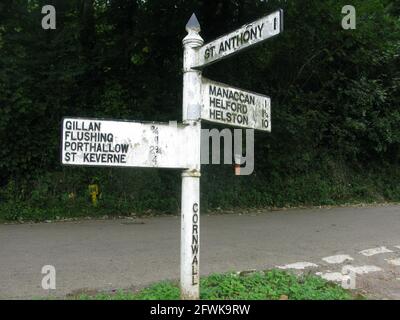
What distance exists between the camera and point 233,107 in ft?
15.3

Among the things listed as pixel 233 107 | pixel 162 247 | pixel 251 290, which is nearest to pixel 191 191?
pixel 233 107

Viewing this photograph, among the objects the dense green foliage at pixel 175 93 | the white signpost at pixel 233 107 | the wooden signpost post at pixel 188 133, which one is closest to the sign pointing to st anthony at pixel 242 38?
the wooden signpost post at pixel 188 133

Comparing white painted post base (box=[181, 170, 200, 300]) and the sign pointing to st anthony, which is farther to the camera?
white painted post base (box=[181, 170, 200, 300])

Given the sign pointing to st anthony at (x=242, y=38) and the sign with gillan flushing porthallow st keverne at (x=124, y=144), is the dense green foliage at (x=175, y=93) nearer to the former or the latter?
the sign with gillan flushing porthallow st keverne at (x=124, y=144)

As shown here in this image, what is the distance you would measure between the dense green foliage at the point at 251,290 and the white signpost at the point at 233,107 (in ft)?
5.71

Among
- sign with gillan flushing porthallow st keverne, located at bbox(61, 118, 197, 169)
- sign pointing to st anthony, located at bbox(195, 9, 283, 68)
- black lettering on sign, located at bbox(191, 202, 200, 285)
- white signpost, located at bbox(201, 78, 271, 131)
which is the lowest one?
black lettering on sign, located at bbox(191, 202, 200, 285)

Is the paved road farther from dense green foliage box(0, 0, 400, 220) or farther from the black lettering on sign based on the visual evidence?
dense green foliage box(0, 0, 400, 220)

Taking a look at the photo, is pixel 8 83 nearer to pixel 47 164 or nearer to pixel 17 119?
pixel 17 119

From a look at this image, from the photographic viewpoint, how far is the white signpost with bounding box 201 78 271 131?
179 inches

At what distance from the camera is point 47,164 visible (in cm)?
1256

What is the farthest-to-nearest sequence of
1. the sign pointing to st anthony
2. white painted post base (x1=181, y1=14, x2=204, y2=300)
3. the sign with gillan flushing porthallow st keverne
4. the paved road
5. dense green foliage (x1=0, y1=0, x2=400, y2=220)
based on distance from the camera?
dense green foliage (x1=0, y1=0, x2=400, y2=220)
the paved road
white painted post base (x1=181, y1=14, x2=204, y2=300)
the sign with gillan flushing porthallow st keverne
the sign pointing to st anthony

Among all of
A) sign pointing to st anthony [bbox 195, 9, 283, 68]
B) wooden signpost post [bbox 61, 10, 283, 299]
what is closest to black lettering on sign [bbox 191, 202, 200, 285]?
wooden signpost post [bbox 61, 10, 283, 299]
